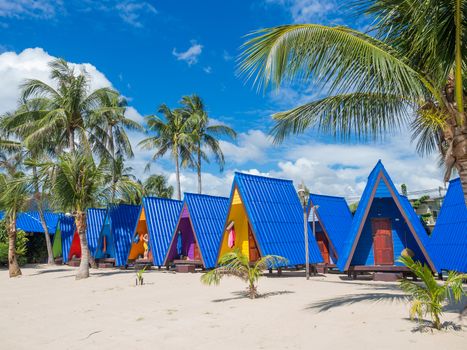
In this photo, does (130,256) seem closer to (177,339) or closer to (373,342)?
(177,339)

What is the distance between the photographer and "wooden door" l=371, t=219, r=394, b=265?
15352mm

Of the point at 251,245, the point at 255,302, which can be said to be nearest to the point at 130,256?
the point at 251,245

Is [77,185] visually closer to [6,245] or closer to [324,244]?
[6,245]

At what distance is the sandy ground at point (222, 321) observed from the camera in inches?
234

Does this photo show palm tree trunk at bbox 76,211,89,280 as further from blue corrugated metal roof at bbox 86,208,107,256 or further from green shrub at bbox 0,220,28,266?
green shrub at bbox 0,220,28,266

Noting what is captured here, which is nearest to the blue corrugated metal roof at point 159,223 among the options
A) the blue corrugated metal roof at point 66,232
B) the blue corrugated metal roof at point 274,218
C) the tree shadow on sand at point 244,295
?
the blue corrugated metal roof at point 274,218

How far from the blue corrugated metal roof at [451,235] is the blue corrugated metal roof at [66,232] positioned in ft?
74.1

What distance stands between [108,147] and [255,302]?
22213 mm

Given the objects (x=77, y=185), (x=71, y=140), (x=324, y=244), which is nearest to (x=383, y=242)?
(x=324, y=244)

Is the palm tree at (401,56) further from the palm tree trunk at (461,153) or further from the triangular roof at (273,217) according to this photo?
the triangular roof at (273,217)

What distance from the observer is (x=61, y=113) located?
909 inches

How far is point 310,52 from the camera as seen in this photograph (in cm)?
640

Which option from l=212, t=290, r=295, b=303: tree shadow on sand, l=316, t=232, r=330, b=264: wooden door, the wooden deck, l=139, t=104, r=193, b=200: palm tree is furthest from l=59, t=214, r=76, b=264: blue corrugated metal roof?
the wooden deck

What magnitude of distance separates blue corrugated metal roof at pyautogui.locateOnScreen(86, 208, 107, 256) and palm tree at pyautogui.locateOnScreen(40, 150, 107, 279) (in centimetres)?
697
